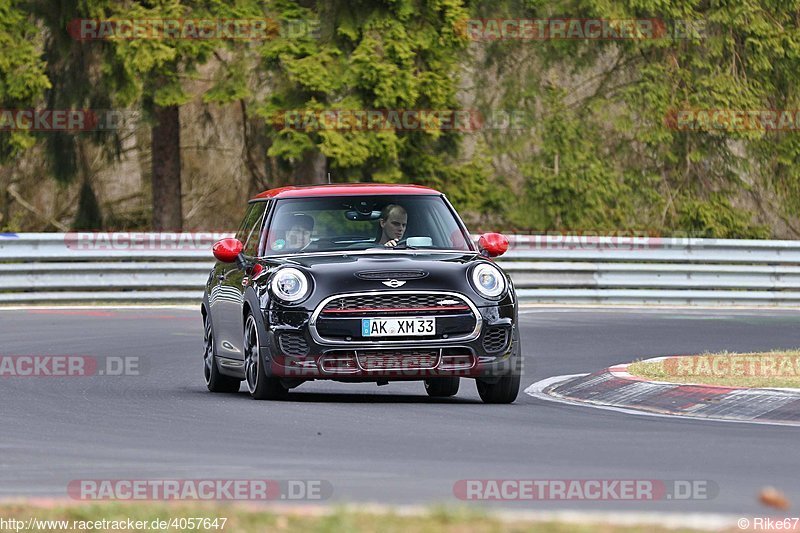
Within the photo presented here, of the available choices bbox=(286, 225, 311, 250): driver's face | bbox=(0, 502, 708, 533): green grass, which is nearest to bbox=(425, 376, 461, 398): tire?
bbox=(286, 225, 311, 250): driver's face

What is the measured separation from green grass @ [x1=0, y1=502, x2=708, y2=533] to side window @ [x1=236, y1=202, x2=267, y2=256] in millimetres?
6157

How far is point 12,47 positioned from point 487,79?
10.6m

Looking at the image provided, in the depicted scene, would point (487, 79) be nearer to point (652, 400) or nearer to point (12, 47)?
point (12, 47)

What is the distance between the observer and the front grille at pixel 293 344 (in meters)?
11.8

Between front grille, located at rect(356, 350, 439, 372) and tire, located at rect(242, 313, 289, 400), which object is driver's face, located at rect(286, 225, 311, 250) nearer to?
tire, located at rect(242, 313, 289, 400)

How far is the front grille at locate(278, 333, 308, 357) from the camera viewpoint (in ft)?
38.7

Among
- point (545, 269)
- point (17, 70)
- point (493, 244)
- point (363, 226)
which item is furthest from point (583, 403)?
point (17, 70)

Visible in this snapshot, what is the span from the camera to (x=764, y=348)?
17516 millimetres

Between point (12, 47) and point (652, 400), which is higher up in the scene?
point (12, 47)

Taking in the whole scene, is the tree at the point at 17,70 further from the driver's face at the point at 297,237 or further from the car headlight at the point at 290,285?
the car headlight at the point at 290,285

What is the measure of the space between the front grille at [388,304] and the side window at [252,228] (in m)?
1.41

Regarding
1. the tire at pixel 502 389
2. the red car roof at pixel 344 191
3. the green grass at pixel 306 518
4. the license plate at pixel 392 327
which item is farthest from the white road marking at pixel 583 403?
the green grass at pixel 306 518

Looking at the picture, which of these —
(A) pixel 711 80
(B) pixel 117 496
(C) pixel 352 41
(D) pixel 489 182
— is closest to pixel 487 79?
(D) pixel 489 182

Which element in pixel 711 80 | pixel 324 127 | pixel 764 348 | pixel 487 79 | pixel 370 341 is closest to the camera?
pixel 370 341
